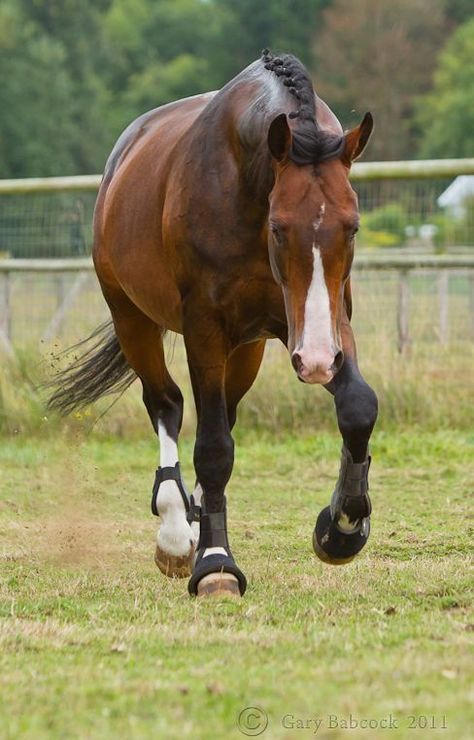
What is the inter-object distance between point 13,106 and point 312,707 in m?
55.9

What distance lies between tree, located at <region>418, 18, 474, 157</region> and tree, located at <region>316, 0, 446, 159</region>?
994 millimetres

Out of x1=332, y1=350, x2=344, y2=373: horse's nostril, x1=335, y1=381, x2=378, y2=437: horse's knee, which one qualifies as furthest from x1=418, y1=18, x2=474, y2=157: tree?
x1=332, y1=350, x2=344, y2=373: horse's nostril

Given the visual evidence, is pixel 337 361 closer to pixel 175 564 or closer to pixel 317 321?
pixel 317 321

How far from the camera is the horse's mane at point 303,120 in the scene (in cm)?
453

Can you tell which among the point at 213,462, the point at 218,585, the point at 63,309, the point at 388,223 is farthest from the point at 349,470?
the point at 388,223

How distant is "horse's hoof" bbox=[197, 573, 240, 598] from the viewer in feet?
15.8

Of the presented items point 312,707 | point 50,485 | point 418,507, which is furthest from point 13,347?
point 312,707

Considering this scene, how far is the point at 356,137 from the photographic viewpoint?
4637 millimetres

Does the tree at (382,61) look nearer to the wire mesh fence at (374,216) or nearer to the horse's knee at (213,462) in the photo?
the wire mesh fence at (374,216)

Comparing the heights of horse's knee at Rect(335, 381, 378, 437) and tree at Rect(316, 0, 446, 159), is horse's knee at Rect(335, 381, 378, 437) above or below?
below

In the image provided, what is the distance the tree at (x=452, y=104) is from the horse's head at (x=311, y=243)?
46351 millimetres

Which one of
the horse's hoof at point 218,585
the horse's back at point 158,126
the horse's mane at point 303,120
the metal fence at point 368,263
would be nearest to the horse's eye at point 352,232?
the horse's mane at point 303,120

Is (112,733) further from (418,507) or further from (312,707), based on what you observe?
(418,507)

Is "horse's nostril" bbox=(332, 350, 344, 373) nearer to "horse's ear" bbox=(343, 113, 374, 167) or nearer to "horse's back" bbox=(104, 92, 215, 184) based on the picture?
"horse's ear" bbox=(343, 113, 374, 167)
